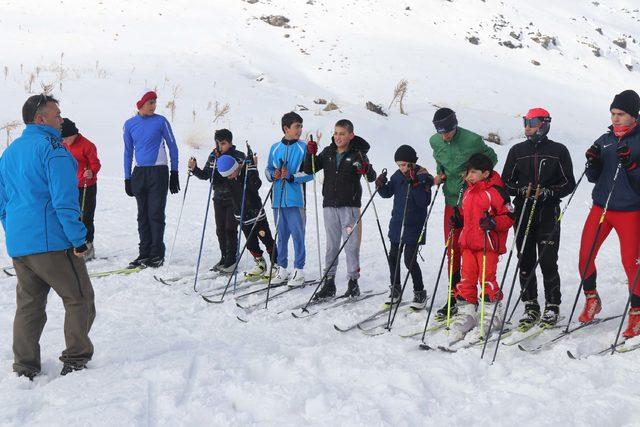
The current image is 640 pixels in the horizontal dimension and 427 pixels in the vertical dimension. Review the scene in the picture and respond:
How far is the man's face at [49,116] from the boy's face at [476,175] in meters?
3.24

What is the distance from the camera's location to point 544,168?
4.85m

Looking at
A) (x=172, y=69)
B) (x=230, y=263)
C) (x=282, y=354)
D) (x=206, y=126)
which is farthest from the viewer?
(x=172, y=69)

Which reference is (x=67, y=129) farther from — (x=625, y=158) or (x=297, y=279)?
(x=625, y=158)

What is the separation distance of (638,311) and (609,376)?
2.90ft

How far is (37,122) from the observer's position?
3887mm

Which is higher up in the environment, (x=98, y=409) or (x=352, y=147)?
(x=352, y=147)

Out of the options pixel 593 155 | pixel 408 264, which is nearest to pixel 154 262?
pixel 408 264

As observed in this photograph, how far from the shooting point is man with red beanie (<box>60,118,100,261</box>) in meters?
6.77

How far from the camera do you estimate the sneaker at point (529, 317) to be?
4.81 metres

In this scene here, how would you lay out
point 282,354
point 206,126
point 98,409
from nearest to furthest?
point 98,409
point 282,354
point 206,126

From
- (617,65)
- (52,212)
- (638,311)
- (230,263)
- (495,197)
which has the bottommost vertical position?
(230,263)

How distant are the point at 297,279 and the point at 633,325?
326cm

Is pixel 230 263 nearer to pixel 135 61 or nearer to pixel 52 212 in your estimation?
pixel 52 212

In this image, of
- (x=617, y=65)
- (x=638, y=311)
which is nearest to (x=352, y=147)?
(x=638, y=311)
